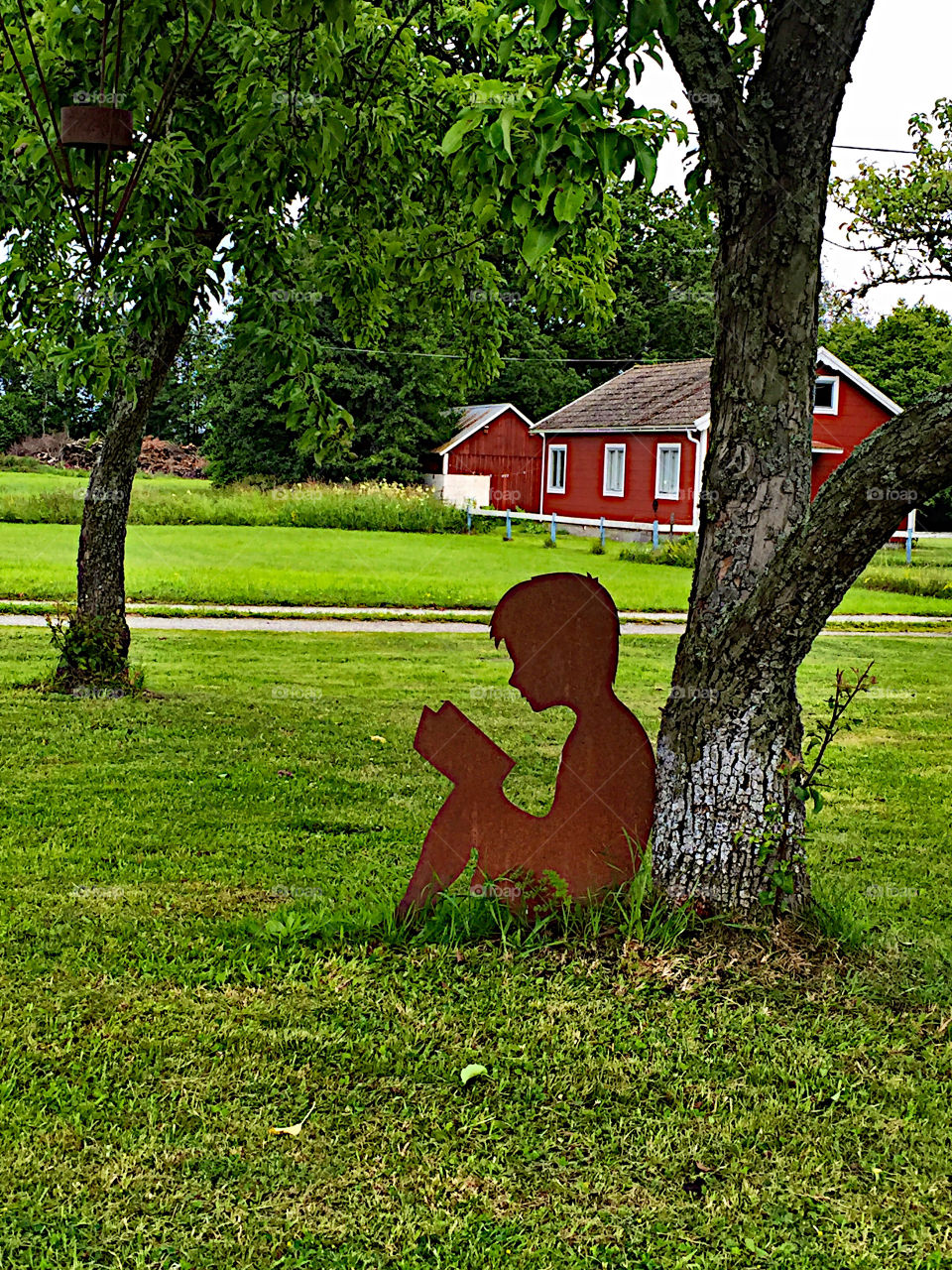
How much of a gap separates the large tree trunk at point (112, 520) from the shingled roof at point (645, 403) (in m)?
19.4

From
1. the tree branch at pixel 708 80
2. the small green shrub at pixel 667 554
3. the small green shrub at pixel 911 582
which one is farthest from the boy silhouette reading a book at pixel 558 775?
the small green shrub at pixel 667 554

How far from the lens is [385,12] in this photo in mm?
7594

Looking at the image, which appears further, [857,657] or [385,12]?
[857,657]

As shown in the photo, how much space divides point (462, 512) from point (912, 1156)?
27648 millimetres

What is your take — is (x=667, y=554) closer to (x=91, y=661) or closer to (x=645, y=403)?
(x=645, y=403)

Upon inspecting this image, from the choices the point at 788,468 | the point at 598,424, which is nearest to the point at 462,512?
the point at 598,424

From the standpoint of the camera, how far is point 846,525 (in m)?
3.81

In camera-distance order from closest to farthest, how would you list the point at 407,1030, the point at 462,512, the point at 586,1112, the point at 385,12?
the point at 586,1112
the point at 407,1030
the point at 385,12
the point at 462,512

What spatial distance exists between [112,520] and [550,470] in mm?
25723

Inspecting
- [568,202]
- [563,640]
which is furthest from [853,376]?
[568,202]

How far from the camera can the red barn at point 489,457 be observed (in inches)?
1516

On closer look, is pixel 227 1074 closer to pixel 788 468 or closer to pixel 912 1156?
pixel 912 1156

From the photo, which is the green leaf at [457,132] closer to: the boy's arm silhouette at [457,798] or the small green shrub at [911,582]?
the boy's arm silhouette at [457,798]

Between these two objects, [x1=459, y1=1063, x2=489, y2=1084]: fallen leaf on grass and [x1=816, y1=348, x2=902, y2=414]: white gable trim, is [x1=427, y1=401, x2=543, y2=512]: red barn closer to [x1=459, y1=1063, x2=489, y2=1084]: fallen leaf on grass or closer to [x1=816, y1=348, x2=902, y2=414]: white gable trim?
[x1=816, y1=348, x2=902, y2=414]: white gable trim
